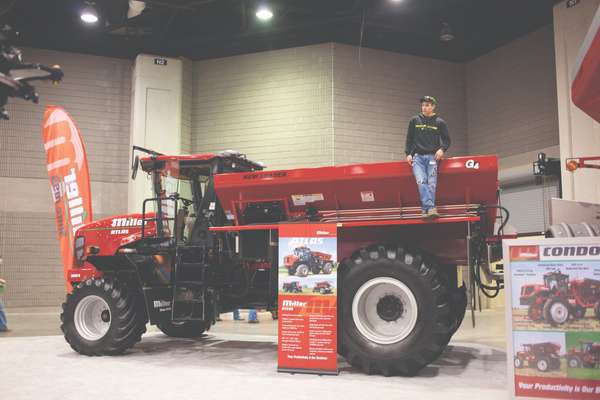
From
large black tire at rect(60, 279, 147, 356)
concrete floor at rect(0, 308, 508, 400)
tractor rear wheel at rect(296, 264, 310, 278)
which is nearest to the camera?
concrete floor at rect(0, 308, 508, 400)

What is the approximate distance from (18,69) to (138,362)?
4.89 metres

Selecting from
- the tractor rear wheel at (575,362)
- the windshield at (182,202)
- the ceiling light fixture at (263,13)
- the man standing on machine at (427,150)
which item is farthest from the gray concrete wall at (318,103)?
the tractor rear wheel at (575,362)

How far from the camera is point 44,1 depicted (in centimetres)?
1440

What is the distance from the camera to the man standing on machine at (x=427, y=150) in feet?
20.5

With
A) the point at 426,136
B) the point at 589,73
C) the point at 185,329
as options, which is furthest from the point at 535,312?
the point at 185,329

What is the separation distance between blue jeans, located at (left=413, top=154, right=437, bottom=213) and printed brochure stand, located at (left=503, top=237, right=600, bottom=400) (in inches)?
60.3

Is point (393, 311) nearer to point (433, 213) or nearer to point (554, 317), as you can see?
point (433, 213)

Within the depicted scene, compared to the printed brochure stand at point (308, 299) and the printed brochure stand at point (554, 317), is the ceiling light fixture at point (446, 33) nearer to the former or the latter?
the printed brochure stand at point (308, 299)

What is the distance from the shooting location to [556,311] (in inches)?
181

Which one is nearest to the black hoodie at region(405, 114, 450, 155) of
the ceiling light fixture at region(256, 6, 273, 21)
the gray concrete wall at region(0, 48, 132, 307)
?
the ceiling light fixture at region(256, 6, 273, 21)

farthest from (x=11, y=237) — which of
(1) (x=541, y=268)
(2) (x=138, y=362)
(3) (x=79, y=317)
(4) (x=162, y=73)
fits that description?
(1) (x=541, y=268)

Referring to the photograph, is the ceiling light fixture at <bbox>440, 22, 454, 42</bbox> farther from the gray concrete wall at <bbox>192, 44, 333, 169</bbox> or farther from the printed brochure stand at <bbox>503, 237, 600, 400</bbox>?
the printed brochure stand at <bbox>503, 237, 600, 400</bbox>

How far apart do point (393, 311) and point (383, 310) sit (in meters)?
0.12

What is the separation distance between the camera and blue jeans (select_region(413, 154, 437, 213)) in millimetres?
6215
